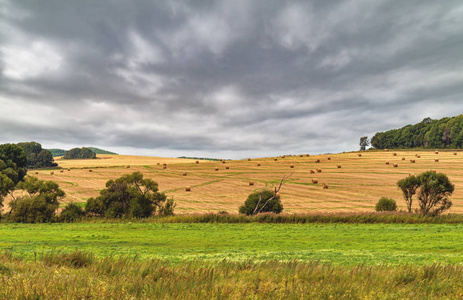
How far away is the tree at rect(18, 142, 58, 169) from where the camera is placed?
13025 cm

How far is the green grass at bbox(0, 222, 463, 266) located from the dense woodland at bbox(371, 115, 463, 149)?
144 m

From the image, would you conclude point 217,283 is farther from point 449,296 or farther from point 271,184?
point 271,184

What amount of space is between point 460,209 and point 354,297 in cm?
4238

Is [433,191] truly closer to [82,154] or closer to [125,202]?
[125,202]

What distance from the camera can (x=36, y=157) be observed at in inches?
5256

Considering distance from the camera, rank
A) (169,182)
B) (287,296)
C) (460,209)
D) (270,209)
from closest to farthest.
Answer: (287,296)
(270,209)
(460,209)
(169,182)

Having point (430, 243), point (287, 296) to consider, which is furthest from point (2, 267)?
point (430, 243)

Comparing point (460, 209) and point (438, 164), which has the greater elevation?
point (438, 164)

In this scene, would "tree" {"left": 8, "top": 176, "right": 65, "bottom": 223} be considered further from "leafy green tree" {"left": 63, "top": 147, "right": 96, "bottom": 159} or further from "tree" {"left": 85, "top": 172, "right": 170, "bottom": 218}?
"leafy green tree" {"left": 63, "top": 147, "right": 96, "bottom": 159}

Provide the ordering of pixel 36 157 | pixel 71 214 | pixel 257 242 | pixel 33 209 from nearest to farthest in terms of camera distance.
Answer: pixel 257 242 → pixel 33 209 → pixel 71 214 → pixel 36 157

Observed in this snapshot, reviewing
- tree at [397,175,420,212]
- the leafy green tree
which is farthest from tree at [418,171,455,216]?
the leafy green tree

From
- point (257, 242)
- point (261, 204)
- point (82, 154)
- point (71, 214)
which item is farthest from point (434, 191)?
point (82, 154)

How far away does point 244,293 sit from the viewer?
4.85m

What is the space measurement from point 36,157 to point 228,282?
523ft
